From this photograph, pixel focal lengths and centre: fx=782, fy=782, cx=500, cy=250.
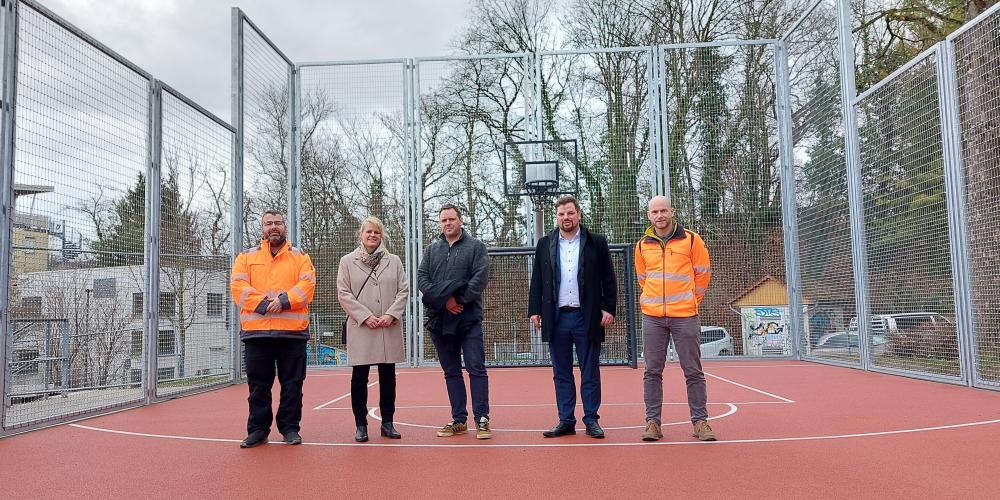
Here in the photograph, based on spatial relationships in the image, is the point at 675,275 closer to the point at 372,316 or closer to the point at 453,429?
the point at 453,429

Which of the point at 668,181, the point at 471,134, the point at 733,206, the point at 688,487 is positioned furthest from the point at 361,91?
the point at 688,487

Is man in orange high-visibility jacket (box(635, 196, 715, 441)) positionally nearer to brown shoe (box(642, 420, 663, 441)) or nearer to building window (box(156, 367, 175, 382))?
brown shoe (box(642, 420, 663, 441))

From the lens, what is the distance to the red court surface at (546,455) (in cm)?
374

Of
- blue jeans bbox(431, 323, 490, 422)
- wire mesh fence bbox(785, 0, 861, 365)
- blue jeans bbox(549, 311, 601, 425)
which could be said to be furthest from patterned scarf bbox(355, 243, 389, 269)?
wire mesh fence bbox(785, 0, 861, 365)

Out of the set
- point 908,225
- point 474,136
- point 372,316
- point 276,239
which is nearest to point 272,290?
point 276,239

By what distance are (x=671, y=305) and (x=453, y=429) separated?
1690 millimetres

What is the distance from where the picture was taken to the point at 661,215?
16.9 ft

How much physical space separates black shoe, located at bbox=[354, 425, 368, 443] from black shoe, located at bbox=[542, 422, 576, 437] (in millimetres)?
1181

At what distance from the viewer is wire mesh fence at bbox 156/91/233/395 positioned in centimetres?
800

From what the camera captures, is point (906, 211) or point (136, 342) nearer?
point (136, 342)

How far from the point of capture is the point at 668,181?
12.4m

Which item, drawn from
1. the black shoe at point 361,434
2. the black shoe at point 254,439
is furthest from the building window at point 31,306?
the black shoe at point 361,434

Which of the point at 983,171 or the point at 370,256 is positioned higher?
the point at 983,171

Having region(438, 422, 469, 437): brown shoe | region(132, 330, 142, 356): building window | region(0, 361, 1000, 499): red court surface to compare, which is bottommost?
region(0, 361, 1000, 499): red court surface
